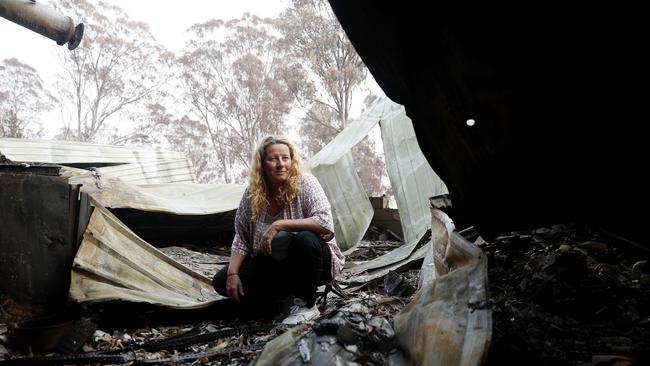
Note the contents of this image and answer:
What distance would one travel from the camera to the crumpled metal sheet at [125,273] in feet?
7.46

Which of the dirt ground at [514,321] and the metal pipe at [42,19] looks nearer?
the dirt ground at [514,321]

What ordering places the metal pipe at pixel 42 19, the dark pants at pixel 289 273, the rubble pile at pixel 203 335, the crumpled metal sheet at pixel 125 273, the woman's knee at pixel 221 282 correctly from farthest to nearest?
1. the metal pipe at pixel 42 19
2. the woman's knee at pixel 221 282
3. the dark pants at pixel 289 273
4. the crumpled metal sheet at pixel 125 273
5. the rubble pile at pixel 203 335

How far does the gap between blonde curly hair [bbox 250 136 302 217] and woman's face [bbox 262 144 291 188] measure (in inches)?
1.1

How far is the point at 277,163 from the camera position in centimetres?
244

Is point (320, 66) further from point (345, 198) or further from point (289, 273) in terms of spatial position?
point (289, 273)

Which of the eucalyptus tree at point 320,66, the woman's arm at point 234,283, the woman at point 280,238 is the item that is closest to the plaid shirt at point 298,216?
the woman at point 280,238

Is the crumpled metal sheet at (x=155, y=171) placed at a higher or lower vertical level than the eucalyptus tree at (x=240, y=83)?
lower

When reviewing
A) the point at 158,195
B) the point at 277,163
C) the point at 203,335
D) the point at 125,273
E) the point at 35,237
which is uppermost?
the point at 277,163

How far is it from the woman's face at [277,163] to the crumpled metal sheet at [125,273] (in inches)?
34.4

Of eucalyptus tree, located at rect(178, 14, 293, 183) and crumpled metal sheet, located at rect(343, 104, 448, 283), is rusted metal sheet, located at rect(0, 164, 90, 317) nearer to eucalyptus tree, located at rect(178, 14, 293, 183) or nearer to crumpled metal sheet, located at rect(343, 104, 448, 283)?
crumpled metal sheet, located at rect(343, 104, 448, 283)

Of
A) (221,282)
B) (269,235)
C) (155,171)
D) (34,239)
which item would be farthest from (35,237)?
(155,171)

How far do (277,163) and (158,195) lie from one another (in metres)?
3.14

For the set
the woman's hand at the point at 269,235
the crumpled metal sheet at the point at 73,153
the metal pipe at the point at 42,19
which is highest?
the metal pipe at the point at 42,19

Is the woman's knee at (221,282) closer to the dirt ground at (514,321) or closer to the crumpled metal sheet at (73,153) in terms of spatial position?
the dirt ground at (514,321)
